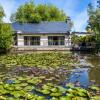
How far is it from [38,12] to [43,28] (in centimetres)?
1426

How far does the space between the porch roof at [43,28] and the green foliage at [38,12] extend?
8.46 meters

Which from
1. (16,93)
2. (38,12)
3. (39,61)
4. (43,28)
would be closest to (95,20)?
(43,28)

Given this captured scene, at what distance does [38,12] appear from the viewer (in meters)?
53.7

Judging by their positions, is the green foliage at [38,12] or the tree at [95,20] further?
the green foliage at [38,12]

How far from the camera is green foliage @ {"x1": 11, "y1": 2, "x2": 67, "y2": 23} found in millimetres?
51656

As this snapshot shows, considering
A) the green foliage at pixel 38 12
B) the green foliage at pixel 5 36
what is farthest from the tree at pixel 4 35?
the green foliage at pixel 38 12

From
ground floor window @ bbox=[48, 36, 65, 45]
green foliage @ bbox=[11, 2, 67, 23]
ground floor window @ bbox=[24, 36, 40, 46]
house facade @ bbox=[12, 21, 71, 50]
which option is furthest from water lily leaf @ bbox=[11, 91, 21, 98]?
green foliage @ bbox=[11, 2, 67, 23]

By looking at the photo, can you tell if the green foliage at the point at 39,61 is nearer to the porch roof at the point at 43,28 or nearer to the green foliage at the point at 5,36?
the green foliage at the point at 5,36

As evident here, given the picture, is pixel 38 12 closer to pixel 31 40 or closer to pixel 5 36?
pixel 31 40

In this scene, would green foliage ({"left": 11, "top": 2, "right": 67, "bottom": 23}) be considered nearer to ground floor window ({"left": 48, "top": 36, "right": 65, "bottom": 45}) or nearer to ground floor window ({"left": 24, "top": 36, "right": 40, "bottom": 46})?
ground floor window ({"left": 24, "top": 36, "right": 40, "bottom": 46})

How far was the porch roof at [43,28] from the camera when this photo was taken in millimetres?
38438

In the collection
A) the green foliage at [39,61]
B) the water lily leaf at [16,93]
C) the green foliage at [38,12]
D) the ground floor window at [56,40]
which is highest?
the green foliage at [38,12]

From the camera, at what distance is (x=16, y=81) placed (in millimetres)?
11195

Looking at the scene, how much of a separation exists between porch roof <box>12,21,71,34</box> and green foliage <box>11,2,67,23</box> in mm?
8459
